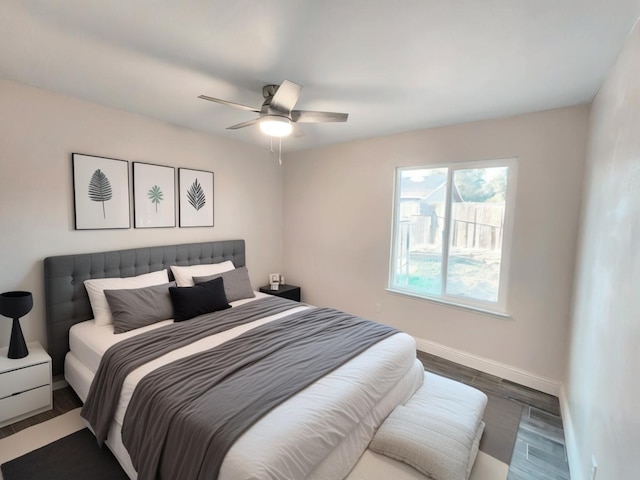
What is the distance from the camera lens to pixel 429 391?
7.55ft

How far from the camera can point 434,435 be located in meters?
1.74

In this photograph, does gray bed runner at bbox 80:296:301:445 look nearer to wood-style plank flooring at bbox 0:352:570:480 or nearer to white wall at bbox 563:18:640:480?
wood-style plank flooring at bbox 0:352:570:480

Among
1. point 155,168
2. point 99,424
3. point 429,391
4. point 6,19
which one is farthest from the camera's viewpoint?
point 155,168

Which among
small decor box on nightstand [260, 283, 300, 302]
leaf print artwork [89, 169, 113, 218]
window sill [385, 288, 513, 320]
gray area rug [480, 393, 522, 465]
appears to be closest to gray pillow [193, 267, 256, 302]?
small decor box on nightstand [260, 283, 300, 302]

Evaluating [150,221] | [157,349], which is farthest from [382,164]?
[157,349]

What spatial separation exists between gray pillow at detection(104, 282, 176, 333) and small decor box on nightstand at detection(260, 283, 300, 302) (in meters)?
1.64

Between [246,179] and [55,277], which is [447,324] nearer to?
[246,179]

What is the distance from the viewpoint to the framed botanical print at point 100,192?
8.76 ft

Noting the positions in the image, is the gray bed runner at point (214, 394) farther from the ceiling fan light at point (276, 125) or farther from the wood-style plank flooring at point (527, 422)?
the ceiling fan light at point (276, 125)

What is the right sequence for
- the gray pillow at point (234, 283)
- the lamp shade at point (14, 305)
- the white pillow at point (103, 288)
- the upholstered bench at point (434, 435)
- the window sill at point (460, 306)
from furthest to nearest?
the gray pillow at point (234, 283) → the window sill at point (460, 306) → the white pillow at point (103, 288) → the lamp shade at point (14, 305) → the upholstered bench at point (434, 435)

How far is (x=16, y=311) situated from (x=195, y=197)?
1863mm

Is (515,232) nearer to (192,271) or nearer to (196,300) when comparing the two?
(196,300)

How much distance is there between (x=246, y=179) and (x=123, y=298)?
7.15 feet

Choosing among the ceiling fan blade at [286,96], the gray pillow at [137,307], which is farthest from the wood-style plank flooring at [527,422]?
the ceiling fan blade at [286,96]
